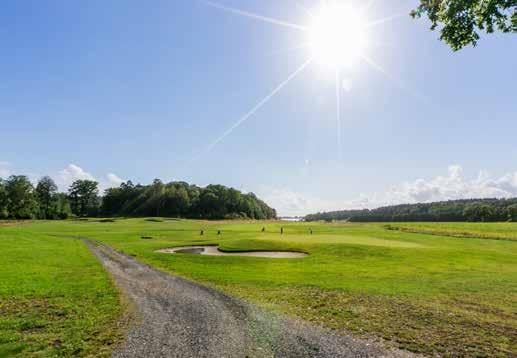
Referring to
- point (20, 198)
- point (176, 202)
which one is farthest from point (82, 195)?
point (176, 202)

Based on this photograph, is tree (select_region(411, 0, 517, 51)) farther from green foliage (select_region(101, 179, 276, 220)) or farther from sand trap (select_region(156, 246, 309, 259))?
green foliage (select_region(101, 179, 276, 220))

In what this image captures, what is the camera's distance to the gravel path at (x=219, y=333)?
382 inches

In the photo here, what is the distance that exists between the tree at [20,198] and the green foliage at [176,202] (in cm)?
3422

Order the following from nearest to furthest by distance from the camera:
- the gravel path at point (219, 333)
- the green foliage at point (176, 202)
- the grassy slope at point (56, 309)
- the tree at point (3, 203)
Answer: the gravel path at point (219, 333) < the grassy slope at point (56, 309) < the tree at point (3, 203) < the green foliage at point (176, 202)

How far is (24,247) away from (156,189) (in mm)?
125809

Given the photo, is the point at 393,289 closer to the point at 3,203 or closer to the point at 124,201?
the point at 3,203

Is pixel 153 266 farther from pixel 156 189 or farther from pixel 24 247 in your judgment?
pixel 156 189

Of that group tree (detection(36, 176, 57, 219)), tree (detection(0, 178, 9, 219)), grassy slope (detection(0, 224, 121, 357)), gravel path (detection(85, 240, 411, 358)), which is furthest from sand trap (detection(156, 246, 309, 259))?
tree (detection(36, 176, 57, 219))

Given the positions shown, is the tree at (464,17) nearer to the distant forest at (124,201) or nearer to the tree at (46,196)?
the distant forest at (124,201)

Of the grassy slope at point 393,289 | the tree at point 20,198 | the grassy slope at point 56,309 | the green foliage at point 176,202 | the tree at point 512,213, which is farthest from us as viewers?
the green foliage at point 176,202

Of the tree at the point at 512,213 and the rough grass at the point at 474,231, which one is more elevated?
the tree at the point at 512,213

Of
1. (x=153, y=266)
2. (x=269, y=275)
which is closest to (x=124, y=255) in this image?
(x=153, y=266)

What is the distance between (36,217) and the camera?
459ft

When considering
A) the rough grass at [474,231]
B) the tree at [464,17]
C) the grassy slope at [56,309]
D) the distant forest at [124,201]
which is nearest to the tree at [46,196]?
the distant forest at [124,201]
